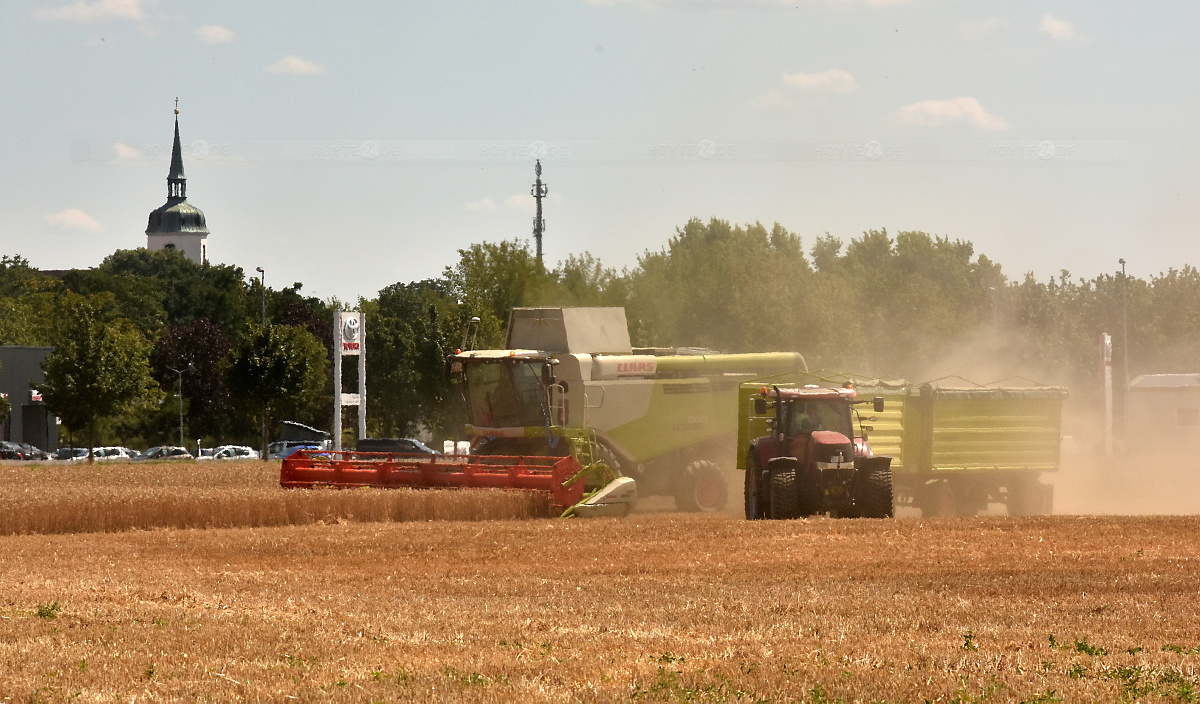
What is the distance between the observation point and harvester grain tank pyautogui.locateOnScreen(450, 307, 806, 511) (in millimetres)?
30172

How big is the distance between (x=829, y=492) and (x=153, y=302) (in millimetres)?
96554

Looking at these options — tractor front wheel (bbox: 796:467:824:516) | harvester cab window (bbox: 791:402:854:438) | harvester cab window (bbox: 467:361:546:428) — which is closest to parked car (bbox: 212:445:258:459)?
harvester cab window (bbox: 467:361:546:428)

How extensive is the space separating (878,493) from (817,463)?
4.63ft

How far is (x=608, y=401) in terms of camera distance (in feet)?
99.5

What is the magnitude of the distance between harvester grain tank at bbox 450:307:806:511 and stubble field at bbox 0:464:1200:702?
7512 mm

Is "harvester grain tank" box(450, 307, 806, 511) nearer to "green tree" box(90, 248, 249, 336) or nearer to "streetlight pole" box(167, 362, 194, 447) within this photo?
"streetlight pole" box(167, 362, 194, 447)

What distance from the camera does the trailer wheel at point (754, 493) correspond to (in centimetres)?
2441

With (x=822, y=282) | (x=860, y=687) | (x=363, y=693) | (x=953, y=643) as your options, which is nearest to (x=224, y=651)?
(x=363, y=693)

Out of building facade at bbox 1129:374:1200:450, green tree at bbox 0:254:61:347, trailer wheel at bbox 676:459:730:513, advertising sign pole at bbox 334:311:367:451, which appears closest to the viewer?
trailer wheel at bbox 676:459:730:513

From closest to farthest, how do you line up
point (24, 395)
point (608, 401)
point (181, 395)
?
point (608, 401) → point (24, 395) → point (181, 395)

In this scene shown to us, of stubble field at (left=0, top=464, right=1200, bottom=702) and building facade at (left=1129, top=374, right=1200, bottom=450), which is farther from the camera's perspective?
building facade at (left=1129, top=374, right=1200, bottom=450)

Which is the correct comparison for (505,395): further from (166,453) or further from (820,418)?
(166,453)

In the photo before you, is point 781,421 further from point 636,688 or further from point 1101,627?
point 636,688

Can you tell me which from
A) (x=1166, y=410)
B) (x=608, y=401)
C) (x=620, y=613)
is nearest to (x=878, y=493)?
(x=608, y=401)
